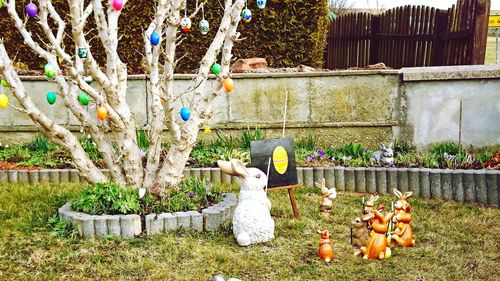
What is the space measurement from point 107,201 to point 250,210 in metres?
1.15

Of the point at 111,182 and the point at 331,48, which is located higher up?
the point at 331,48

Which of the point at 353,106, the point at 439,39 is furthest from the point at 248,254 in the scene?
the point at 439,39

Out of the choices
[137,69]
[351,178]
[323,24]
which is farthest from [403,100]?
[137,69]

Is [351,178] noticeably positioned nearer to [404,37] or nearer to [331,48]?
[404,37]

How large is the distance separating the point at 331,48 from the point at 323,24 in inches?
122

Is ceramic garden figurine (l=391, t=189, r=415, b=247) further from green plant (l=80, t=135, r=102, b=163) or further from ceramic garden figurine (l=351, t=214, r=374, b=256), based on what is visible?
green plant (l=80, t=135, r=102, b=163)

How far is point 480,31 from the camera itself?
7836 mm

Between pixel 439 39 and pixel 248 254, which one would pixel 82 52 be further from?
pixel 439 39

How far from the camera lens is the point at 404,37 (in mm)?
9797

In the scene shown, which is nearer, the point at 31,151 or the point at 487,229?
the point at 487,229

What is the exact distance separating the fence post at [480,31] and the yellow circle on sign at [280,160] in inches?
174

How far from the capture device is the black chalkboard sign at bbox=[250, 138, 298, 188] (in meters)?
4.75

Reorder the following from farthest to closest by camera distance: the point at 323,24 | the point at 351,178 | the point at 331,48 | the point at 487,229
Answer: the point at 331,48
the point at 323,24
the point at 351,178
the point at 487,229

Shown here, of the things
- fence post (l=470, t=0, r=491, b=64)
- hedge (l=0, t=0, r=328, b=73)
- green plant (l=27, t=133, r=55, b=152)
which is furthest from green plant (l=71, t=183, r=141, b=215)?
fence post (l=470, t=0, r=491, b=64)
